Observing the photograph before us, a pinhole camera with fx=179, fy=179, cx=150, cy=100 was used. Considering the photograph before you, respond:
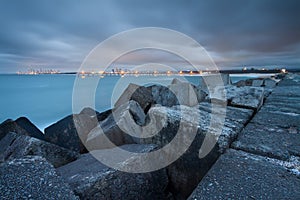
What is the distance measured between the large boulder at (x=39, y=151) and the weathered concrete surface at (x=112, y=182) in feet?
1.44

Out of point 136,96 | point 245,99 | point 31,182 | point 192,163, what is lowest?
point 192,163

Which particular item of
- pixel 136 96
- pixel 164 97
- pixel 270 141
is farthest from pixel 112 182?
pixel 164 97

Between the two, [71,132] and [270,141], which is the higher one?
[270,141]

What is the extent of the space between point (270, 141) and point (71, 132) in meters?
3.26

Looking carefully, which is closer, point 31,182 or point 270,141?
point 31,182

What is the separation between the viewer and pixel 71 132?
3486mm

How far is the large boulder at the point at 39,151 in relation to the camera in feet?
6.54

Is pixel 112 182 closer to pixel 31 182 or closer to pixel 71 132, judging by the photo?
pixel 31 182

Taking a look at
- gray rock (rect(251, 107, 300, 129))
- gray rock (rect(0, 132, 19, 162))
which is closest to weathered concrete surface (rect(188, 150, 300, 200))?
gray rock (rect(251, 107, 300, 129))

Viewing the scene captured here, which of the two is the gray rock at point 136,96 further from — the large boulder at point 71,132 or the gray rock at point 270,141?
the gray rock at point 270,141

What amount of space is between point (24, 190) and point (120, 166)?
0.66 metres

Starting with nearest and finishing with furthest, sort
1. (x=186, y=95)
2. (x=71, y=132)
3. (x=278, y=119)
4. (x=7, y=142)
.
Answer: (x=278, y=119), (x=7, y=142), (x=71, y=132), (x=186, y=95)

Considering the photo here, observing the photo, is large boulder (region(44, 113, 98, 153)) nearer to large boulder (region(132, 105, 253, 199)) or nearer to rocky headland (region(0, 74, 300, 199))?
rocky headland (region(0, 74, 300, 199))

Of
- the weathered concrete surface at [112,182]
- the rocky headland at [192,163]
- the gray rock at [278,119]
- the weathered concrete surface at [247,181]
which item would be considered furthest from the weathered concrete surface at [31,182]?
the gray rock at [278,119]
